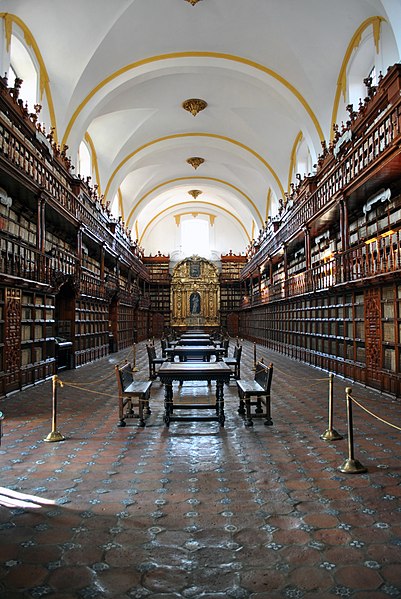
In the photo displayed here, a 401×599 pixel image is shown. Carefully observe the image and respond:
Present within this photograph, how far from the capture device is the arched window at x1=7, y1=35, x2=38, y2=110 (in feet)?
38.3

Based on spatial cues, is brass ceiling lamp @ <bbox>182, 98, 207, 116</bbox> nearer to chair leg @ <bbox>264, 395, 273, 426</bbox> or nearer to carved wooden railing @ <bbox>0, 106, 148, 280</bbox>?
carved wooden railing @ <bbox>0, 106, 148, 280</bbox>

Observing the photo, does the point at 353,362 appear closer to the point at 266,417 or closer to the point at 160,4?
the point at 266,417

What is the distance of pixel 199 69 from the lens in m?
16.2

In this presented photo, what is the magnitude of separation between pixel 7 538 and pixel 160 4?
14099 mm

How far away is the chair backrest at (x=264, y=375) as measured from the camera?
5961mm

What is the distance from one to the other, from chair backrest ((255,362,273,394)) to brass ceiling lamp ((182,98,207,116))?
15.7 metres

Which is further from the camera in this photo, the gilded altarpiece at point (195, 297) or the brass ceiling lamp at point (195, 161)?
the gilded altarpiece at point (195, 297)

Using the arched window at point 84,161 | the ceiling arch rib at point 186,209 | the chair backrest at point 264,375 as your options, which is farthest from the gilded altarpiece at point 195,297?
the chair backrest at point 264,375

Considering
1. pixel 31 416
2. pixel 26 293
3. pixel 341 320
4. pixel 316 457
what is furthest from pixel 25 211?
pixel 316 457

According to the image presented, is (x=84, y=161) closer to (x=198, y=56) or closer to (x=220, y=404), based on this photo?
(x=198, y=56)

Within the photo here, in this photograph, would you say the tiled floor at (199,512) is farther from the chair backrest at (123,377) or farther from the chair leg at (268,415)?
the chair backrest at (123,377)

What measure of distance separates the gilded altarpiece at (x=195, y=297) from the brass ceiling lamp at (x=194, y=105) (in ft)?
57.2

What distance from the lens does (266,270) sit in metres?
27.1

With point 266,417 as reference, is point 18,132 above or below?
above
